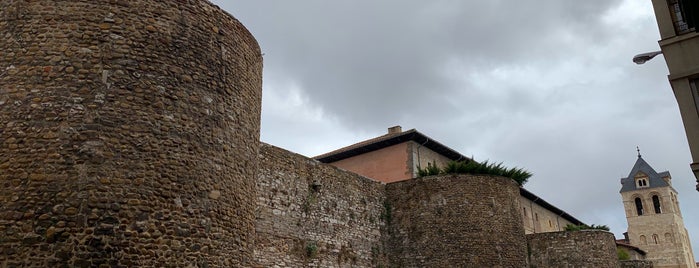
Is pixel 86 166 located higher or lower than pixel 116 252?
higher

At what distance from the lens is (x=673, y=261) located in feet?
227

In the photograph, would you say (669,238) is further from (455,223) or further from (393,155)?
(455,223)

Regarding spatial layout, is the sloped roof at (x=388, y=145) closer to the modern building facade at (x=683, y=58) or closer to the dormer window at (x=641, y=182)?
the modern building facade at (x=683, y=58)

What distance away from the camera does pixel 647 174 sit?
77.6m

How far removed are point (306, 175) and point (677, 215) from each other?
239ft

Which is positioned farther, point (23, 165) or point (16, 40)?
point (16, 40)

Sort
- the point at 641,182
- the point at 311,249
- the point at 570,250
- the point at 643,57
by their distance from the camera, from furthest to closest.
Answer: the point at 641,182 → the point at 570,250 → the point at 311,249 → the point at 643,57

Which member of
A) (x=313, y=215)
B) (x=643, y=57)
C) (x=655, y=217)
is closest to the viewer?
(x=643, y=57)

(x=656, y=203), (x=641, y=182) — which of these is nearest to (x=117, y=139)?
(x=656, y=203)

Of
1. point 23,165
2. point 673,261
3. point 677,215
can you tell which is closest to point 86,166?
point 23,165

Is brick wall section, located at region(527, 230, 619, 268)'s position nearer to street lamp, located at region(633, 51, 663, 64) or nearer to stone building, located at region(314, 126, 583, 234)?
stone building, located at region(314, 126, 583, 234)

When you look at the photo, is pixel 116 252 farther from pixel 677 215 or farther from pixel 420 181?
pixel 677 215

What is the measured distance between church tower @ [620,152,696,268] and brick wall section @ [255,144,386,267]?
198 feet

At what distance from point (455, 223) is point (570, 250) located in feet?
20.3
